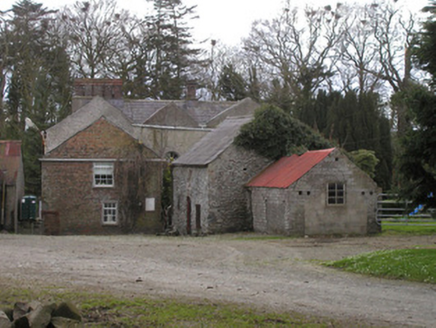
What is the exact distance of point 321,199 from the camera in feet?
105

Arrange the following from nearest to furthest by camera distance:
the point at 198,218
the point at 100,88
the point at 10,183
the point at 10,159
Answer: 1. the point at 198,218
2. the point at 10,183
3. the point at 10,159
4. the point at 100,88

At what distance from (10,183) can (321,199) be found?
18025mm

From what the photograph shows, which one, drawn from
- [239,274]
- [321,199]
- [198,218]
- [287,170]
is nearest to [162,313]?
[239,274]

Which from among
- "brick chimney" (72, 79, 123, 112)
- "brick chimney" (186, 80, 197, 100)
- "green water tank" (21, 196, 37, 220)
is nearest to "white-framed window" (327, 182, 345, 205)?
"green water tank" (21, 196, 37, 220)

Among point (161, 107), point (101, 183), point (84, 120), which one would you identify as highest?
point (161, 107)

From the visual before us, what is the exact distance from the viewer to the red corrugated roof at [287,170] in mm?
32031

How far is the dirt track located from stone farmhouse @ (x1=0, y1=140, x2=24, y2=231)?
38.4 feet

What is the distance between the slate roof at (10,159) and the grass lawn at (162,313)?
27.1m

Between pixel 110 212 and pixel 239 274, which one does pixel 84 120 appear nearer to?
pixel 110 212

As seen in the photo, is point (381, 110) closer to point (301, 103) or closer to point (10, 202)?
point (301, 103)

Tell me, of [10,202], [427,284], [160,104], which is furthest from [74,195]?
[427,284]

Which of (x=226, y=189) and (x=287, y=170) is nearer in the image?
(x=287, y=170)

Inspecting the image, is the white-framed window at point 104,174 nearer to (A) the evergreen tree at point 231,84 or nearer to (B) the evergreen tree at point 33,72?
(B) the evergreen tree at point 33,72

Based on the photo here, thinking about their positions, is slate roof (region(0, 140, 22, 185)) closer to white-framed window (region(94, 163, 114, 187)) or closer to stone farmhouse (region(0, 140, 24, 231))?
stone farmhouse (region(0, 140, 24, 231))
